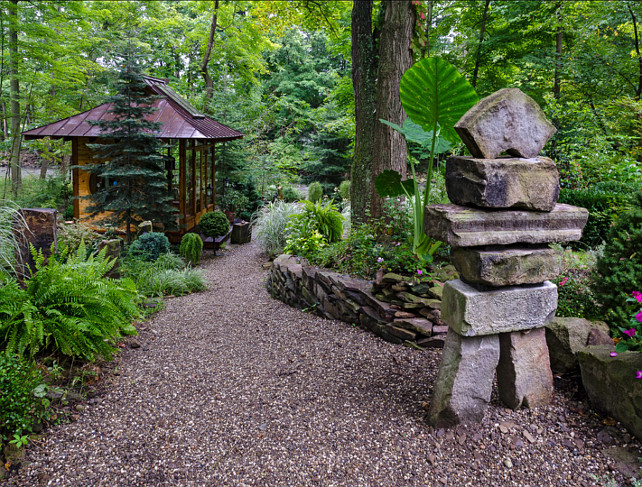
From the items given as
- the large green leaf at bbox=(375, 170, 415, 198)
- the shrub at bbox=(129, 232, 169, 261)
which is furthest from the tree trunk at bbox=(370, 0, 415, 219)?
the shrub at bbox=(129, 232, 169, 261)

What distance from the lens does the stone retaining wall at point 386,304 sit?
→ 3734 millimetres

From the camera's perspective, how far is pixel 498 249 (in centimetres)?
249

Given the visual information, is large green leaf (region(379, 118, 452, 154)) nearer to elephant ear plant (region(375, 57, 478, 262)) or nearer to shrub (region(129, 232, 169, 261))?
elephant ear plant (region(375, 57, 478, 262))

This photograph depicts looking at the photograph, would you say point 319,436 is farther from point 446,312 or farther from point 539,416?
point 539,416

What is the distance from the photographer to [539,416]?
8.81ft

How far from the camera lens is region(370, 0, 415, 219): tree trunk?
5203 mm


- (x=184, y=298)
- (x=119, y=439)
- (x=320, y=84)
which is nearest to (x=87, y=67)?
(x=184, y=298)

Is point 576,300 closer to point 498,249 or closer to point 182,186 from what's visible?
point 498,249

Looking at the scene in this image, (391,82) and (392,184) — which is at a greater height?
(391,82)

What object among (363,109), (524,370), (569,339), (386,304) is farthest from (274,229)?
(524,370)

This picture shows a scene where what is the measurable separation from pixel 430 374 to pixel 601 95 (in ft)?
31.2

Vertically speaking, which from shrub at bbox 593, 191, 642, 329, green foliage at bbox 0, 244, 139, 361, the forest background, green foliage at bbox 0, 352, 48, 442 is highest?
the forest background

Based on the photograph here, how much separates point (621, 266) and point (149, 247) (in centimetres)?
746

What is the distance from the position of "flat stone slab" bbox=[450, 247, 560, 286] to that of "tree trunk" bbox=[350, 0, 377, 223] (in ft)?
11.3
